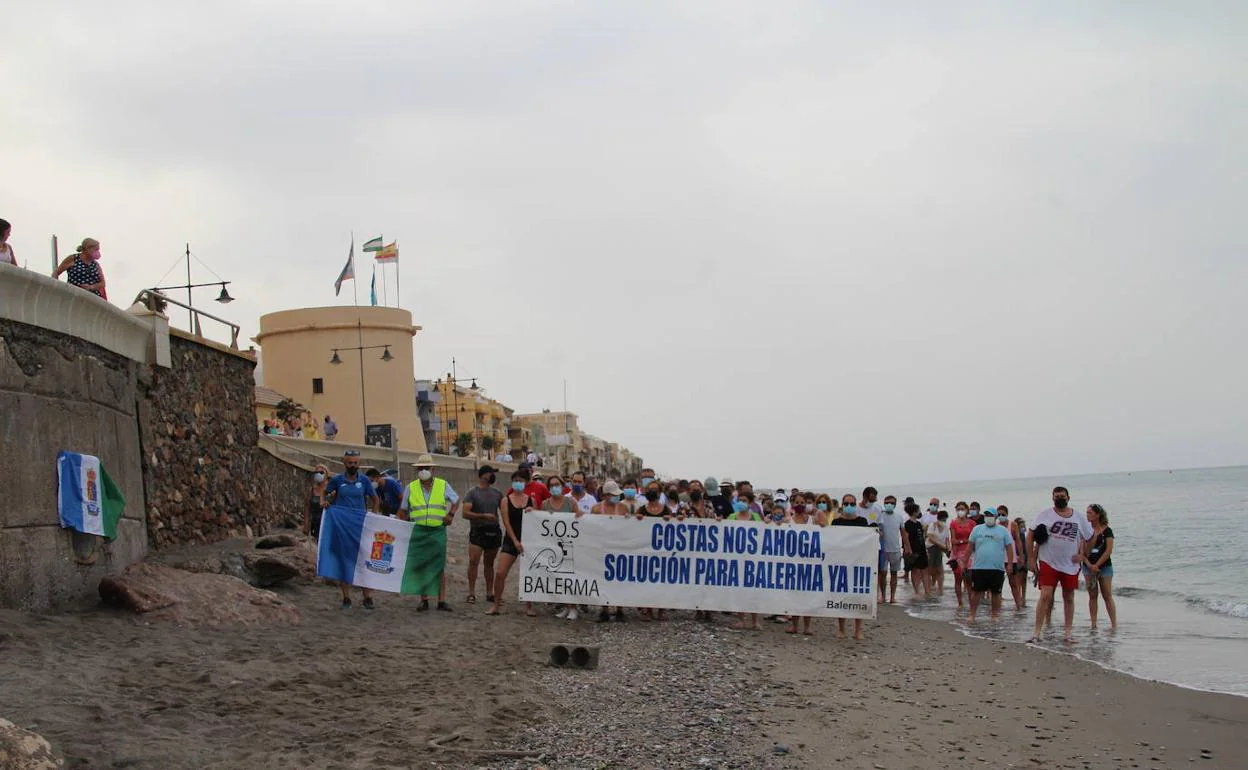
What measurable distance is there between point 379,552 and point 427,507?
0.72 m

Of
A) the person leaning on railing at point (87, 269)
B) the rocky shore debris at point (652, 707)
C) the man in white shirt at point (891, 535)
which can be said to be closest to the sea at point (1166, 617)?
the man in white shirt at point (891, 535)

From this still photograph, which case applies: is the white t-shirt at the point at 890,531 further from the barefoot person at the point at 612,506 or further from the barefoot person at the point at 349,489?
the barefoot person at the point at 349,489

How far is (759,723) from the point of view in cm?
773

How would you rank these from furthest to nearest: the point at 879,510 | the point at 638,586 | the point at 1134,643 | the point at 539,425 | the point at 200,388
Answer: the point at 539,425, the point at 879,510, the point at 200,388, the point at 1134,643, the point at 638,586

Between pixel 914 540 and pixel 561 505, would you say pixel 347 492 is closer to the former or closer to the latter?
pixel 561 505

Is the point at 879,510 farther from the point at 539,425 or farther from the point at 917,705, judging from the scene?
the point at 539,425

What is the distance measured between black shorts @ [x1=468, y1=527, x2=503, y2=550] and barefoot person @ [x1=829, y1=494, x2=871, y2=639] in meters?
4.03

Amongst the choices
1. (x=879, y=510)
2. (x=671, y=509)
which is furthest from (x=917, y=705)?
(x=879, y=510)

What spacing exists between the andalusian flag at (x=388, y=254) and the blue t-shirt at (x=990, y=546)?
3498 cm

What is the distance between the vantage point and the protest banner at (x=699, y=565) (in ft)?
40.6

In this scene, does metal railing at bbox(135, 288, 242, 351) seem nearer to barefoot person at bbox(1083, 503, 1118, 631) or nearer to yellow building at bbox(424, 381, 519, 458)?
barefoot person at bbox(1083, 503, 1118, 631)

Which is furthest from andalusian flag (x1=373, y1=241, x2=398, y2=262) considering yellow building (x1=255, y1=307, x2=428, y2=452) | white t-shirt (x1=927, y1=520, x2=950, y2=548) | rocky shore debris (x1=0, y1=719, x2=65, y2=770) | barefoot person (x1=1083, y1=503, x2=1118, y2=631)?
rocky shore debris (x1=0, y1=719, x2=65, y2=770)

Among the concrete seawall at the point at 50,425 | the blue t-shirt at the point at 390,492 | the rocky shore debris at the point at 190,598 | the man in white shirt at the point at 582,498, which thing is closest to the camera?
the concrete seawall at the point at 50,425

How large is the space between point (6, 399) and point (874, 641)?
30.5 ft
